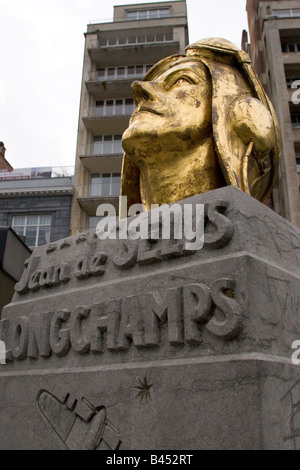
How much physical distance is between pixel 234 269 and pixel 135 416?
3.04ft

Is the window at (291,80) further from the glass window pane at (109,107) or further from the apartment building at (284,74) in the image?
the glass window pane at (109,107)

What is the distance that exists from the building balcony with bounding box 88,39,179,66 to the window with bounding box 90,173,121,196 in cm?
683

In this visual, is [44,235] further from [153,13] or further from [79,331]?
[79,331]

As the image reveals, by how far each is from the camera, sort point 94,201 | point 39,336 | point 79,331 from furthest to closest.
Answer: point 94,201 → point 39,336 → point 79,331

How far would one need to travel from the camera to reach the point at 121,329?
2490mm

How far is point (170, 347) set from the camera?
223 cm

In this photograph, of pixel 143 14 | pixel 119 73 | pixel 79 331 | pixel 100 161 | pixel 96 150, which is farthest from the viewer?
pixel 143 14

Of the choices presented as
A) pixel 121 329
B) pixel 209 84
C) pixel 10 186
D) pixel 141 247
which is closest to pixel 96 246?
pixel 141 247

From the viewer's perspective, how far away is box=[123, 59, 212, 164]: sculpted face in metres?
3.21

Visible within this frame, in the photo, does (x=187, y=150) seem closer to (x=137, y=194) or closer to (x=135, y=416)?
(x=137, y=194)

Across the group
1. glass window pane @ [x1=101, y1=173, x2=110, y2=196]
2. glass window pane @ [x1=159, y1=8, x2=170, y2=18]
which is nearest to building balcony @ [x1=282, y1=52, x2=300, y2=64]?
glass window pane @ [x1=159, y1=8, x2=170, y2=18]

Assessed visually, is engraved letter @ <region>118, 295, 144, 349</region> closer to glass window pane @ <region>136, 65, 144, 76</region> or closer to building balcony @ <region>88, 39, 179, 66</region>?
building balcony @ <region>88, 39, 179, 66</region>

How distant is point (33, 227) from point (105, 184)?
3.94 metres

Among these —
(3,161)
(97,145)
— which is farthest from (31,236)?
(3,161)
